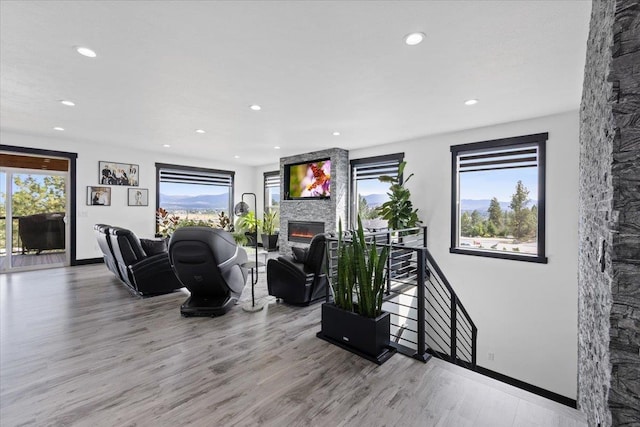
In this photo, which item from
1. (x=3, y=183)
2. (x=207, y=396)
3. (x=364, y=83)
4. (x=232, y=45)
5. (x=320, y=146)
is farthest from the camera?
(x=320, y=146)

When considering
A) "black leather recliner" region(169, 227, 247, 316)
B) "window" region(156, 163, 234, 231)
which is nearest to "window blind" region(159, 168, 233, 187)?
"window" region(156, 163, 234, 231)

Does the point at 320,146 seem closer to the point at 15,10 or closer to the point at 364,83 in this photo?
the point at 364,83

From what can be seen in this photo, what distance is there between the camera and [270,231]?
917 centimetres

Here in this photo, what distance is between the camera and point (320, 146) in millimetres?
6746

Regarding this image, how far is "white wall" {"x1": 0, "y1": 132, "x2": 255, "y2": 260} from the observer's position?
625cm

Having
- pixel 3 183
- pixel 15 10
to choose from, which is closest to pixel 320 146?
pixel 15 10

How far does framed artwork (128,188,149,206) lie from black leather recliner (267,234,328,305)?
17.0 ft

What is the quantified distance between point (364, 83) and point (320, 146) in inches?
136

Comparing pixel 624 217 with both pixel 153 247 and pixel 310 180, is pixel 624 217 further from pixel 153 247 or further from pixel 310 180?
pixel 310 180

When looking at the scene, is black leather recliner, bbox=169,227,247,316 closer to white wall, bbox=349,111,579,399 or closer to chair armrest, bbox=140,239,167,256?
chair armrest, bbox=140,239,167,256

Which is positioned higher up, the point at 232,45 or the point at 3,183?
the point at 232,45

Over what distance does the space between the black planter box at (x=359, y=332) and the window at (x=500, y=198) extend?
3150mm

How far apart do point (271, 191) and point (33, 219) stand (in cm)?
564

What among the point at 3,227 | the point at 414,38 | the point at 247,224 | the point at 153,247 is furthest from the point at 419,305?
the point at 3,227
